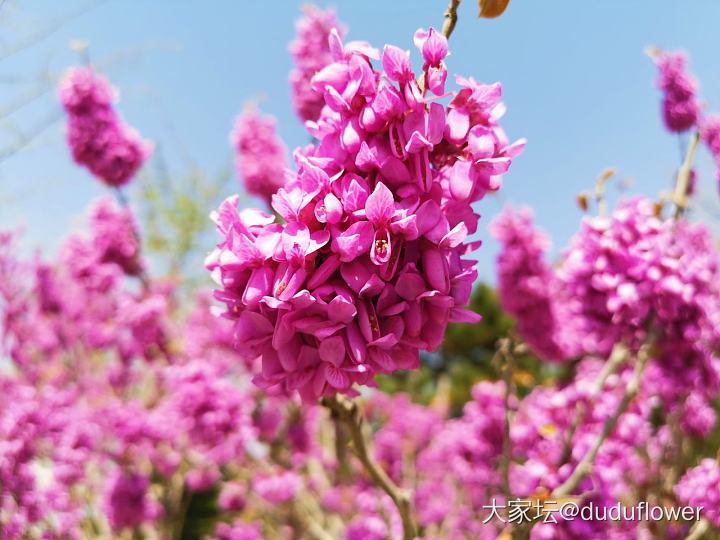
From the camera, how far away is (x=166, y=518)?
10.8 ft

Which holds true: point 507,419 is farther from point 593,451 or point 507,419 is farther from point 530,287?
point 530,287

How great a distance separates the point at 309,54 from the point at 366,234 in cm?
178

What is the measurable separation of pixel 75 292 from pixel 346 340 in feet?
13.1

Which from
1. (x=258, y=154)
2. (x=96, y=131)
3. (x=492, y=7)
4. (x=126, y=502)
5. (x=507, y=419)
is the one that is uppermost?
(x=258, y=154)

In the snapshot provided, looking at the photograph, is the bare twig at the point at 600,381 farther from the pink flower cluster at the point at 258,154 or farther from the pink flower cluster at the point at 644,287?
the pink flower cluster at the point at 258,154

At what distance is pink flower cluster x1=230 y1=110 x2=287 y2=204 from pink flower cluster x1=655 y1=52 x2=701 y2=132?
188 centimetres

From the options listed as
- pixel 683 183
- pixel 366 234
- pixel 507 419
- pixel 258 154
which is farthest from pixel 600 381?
pixel 258 154

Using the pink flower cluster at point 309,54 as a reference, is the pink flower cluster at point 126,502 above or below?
below

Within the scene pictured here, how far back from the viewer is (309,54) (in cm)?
227

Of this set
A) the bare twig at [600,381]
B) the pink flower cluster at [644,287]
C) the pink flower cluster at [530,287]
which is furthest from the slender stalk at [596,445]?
the pink flower cluster at [530,287]

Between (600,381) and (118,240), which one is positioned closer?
(600,381)

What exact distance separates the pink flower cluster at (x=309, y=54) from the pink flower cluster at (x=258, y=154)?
0.70m

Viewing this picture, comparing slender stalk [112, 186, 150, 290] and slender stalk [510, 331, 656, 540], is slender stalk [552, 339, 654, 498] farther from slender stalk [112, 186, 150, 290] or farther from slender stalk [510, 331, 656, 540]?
slender stalk [112, 186, 150, 290]

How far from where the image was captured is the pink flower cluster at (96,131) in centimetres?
→ 250
